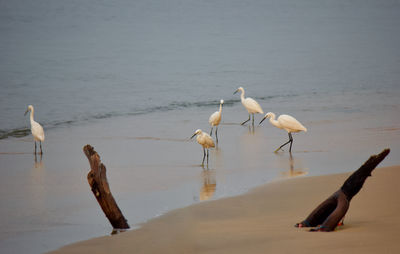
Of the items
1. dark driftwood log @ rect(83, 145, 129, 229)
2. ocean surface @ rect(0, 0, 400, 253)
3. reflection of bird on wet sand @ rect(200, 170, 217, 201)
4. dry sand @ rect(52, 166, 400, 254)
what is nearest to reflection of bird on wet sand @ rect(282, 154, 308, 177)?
ocean surface @ rect(0, 0, 400, 253)

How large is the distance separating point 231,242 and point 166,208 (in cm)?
254

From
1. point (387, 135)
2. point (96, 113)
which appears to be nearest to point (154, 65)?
point (96, 113)

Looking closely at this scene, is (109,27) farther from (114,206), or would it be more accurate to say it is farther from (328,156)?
(114,206)

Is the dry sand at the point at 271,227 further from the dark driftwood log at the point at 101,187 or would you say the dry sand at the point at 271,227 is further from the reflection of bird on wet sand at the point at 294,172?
the reflection of bird on wet sand at the point at 294,172

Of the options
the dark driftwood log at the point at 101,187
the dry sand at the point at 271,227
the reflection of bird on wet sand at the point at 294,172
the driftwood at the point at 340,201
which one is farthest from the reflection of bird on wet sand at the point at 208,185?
the driftwood at the point at 340,201

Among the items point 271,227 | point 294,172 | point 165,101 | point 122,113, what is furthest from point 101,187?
point 165,101

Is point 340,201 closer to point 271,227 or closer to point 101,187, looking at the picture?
point 271,227

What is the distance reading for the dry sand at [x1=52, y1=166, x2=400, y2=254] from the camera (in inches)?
209

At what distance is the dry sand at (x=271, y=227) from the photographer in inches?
209

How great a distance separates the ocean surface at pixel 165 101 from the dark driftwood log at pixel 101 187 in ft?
1.03

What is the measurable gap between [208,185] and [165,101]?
14.1m

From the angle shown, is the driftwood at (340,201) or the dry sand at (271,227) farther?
the driftwood at (340,201)

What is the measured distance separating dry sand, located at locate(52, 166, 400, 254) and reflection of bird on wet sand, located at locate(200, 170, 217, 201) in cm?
54

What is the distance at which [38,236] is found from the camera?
7004 mm
